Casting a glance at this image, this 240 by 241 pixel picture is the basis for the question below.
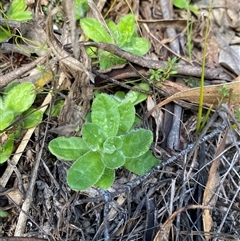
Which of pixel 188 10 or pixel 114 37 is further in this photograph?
pixel 188 10

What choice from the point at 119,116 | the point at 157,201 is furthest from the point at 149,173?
the point at 119,116

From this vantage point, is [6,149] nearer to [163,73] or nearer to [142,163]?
[142,163]

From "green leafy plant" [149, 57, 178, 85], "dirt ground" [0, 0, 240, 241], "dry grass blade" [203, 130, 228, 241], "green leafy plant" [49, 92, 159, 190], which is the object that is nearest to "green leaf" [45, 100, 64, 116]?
"dirt ground" [0, 0, 240, 241]

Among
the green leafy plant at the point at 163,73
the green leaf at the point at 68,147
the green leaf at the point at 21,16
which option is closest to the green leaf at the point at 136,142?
the green leaf at the point at 68,147

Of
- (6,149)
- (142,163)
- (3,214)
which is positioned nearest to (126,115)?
(142,163)

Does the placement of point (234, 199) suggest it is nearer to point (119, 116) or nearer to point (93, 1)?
point (119, 116)
